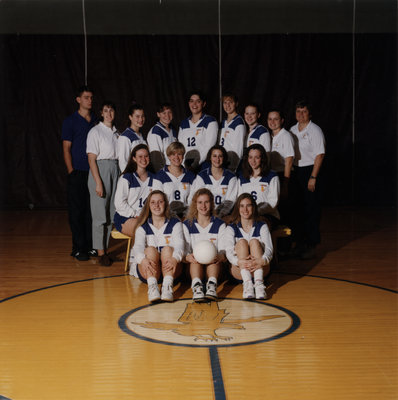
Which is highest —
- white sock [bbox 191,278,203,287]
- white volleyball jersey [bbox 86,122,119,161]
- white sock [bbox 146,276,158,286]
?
white volleyball jersey [bbox 86,122,119,161]

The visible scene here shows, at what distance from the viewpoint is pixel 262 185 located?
4621 mm

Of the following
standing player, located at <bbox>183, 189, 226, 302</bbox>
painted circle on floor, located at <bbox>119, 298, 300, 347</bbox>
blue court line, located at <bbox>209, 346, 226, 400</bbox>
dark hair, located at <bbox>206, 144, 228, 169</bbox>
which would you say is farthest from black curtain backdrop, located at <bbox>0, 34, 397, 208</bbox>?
blue court line, located at <bbox>209, 346, 226, 400</bbox>

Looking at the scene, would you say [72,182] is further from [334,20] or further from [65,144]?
[334,20]

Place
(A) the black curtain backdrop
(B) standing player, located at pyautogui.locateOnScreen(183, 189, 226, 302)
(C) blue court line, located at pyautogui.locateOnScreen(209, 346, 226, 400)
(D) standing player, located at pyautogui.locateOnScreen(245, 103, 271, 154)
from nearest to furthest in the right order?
(C) blue court line, located at pyautogui.locateOnScreen(209, 346, 226, 400) → (B) standing player, located at pyautogui.locateOnScreen(183, 189, 226, 302) → (D) standing player, located at pyautogui.locateOnScreen(245, 103, 271, 154) → (A) the black curtain backdrop

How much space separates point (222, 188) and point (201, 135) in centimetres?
63

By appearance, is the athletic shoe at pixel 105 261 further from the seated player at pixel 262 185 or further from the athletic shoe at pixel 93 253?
the seated player at pixel 262 185

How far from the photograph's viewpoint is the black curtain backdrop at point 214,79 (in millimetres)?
8688

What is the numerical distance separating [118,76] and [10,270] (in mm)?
4728

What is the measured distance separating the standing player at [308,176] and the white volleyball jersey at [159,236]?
156 cm

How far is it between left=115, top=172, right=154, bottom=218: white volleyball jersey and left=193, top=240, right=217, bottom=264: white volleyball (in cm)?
94

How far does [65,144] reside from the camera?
17.2ft

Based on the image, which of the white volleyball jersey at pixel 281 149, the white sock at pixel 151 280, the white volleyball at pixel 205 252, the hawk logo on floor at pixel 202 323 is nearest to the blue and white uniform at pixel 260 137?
the white volleyball jersey at pixel 281 149

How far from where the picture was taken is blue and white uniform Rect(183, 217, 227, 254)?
4.11 metres

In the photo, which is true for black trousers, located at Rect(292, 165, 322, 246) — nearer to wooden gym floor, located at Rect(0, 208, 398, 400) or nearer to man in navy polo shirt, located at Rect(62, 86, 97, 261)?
wooden gym floor, located at Rect(0, 208, 398, 400)
